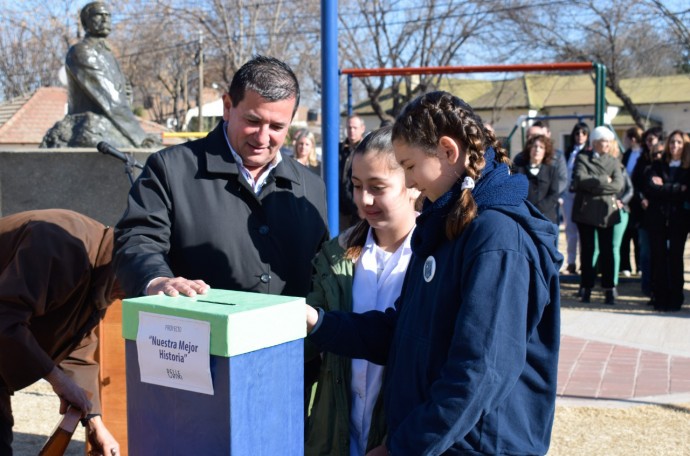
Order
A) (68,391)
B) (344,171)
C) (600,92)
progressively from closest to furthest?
(68,391)
(344,171)
(600,92)

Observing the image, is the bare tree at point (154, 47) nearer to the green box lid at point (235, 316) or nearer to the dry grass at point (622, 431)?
the dry grass at point (622, 431)

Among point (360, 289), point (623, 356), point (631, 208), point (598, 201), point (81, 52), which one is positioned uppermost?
point (81, 52)

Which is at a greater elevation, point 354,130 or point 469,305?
point 354,130

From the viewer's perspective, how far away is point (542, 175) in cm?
928

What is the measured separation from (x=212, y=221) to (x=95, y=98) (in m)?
5.57

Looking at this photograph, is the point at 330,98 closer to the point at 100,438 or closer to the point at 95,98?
the point at 100,438

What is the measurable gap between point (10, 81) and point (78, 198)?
123 ft

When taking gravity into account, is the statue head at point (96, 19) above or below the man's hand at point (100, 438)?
above

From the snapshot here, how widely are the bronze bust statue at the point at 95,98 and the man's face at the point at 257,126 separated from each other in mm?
5156

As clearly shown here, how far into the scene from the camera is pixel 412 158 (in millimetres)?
2043

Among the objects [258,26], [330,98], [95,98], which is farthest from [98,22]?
[258,26]

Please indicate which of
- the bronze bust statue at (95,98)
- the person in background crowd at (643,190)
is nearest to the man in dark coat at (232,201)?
the bronze bust statue at (95,98)

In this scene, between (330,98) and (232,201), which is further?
(330,98)

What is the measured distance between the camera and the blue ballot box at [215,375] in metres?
1.58
